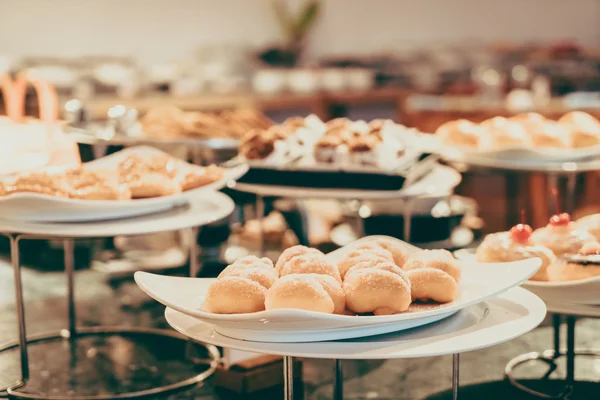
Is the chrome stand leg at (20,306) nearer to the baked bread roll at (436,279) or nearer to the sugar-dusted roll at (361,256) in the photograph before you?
the sugar-dusted roll at (361,256)

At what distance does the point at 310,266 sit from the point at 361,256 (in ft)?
0.44

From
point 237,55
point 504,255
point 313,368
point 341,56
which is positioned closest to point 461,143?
point 313,368

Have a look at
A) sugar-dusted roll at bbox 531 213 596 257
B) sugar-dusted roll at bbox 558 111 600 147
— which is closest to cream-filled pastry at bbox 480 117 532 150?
sugar-dusted roll at bbox 558 111 600 147

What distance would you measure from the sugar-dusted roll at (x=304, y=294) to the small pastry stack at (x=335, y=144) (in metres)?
1.20

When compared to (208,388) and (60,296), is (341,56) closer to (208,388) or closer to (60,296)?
(60,296)

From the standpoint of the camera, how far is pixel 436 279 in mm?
1425

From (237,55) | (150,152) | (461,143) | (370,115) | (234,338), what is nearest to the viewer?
(234,338)

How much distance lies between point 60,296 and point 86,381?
3.34ft

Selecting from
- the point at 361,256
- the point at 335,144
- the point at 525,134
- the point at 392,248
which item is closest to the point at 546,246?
the point at 392,248

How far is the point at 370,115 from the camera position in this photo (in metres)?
7.64

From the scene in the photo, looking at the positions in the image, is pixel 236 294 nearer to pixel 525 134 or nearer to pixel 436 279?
pixel 436 279

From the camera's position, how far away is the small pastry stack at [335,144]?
2.57 m

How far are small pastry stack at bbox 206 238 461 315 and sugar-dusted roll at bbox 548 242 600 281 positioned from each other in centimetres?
29

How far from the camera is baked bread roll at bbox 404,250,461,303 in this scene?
1.42 meters
